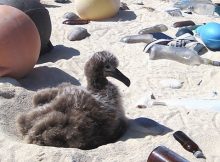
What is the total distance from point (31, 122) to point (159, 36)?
4.08 metres

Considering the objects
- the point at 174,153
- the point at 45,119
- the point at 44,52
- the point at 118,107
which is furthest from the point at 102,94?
the point at 44,52

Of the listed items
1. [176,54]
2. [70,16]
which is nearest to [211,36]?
[176,54]

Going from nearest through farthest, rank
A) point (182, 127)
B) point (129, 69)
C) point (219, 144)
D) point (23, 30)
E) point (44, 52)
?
point (219, 144), point (182, 127), point (23, 30), point (129, 69), point (44, 52)

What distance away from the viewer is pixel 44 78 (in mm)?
6816

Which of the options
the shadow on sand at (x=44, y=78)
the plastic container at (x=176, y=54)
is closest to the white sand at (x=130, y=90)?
the shadow on sand at (x=44, y=78)

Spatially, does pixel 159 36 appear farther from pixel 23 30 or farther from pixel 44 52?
pixel 23 30

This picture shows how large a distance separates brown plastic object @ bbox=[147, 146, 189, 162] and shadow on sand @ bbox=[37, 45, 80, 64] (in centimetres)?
348

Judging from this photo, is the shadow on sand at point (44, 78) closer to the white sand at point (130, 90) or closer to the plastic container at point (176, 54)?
the white sand at point (130, 90)

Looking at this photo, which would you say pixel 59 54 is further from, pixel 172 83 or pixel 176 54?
pixel 172 83

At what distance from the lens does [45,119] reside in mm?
4773

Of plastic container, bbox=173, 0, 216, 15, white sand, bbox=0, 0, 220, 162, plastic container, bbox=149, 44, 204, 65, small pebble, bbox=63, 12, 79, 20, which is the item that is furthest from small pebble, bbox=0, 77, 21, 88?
plastic container, bbox=173, 0, 216, 15

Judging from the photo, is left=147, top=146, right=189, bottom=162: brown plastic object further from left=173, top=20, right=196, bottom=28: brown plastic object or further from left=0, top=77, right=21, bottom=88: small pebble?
left=173, top=20, right=196, bottom=28: brown plastic object

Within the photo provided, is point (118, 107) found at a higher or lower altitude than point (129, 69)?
higher

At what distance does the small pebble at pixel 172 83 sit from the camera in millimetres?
6750
